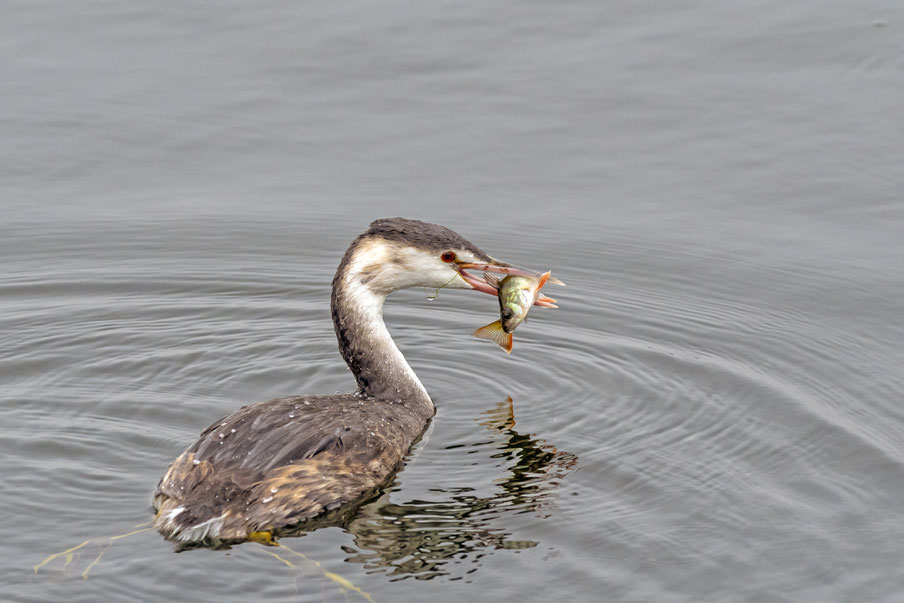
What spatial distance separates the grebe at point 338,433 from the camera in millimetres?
7133

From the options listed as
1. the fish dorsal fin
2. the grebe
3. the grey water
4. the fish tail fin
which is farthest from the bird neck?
the fish dorsal fin

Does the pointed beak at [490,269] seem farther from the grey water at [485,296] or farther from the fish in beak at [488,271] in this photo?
the grey water at [485,296]

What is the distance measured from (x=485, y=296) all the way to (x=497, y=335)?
1.70 m

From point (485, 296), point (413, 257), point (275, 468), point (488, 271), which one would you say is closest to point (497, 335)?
point (488, 271)

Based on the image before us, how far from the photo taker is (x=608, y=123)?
12656 millimetres

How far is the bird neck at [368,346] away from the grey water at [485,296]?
0.97 ft

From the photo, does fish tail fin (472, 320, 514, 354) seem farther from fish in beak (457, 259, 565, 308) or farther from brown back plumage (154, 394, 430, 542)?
brown back plumage (154, 394, 430, 542)

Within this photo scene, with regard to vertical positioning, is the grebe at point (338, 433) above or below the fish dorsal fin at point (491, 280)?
below

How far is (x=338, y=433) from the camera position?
774 centimetres

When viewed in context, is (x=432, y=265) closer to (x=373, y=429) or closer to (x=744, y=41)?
(x=373, y=429)

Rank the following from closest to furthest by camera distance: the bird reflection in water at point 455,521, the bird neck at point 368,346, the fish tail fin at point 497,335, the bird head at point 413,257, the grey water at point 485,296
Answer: the bird reflection in water at point 455,521 → the grey water at point 485,296 → the bird head at point 413,257 → the bird neck at point 368,346 → the fish tail fin at point 497,335

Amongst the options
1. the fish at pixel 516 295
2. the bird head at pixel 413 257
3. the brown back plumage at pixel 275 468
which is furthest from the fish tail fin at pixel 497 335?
the brown back plumage at pixel 275 468

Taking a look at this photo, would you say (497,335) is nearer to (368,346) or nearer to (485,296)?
(368,346)

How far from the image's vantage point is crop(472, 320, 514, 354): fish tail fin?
29.2 ft
